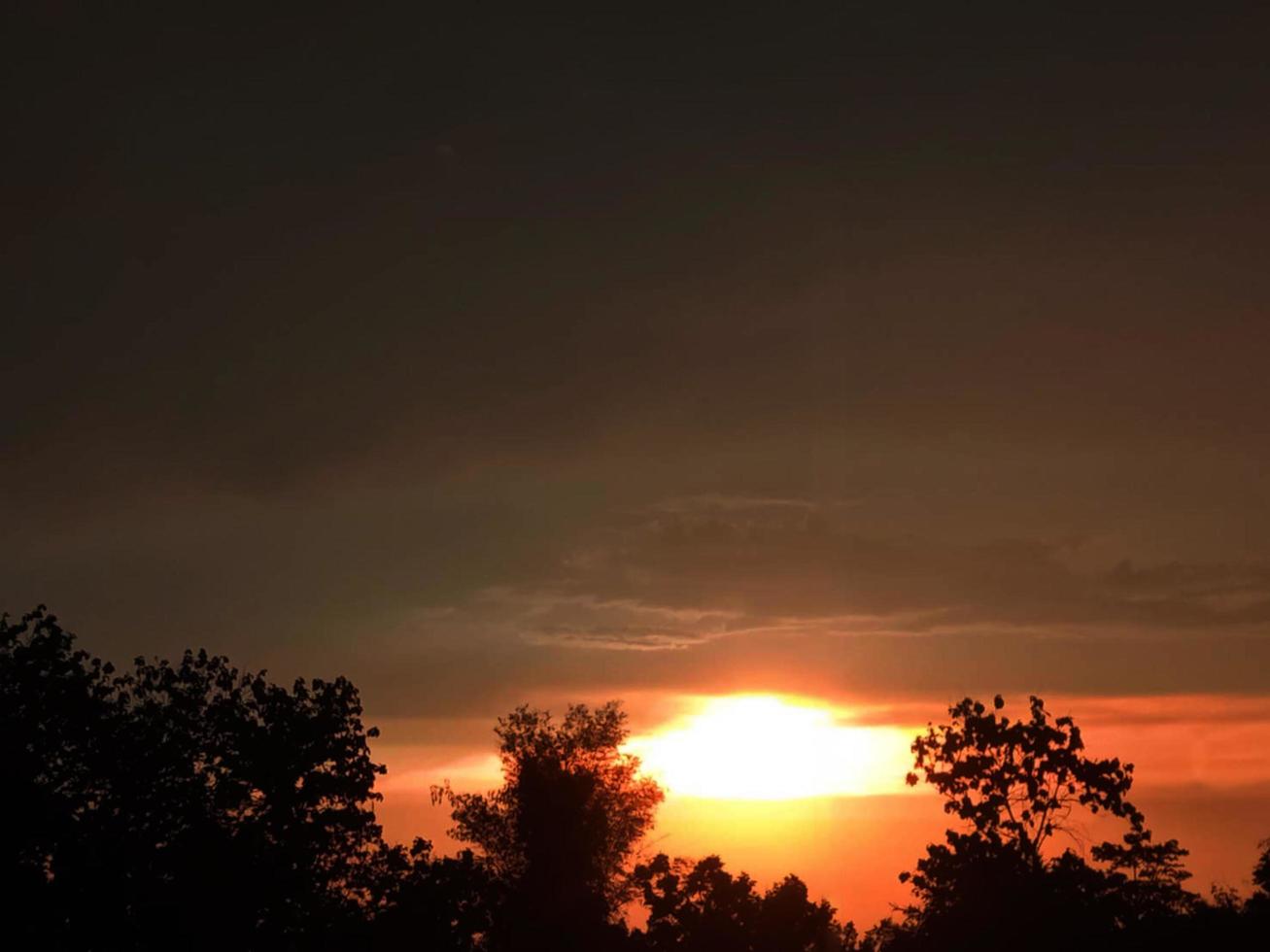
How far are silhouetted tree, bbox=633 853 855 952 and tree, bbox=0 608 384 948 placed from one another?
1621 centimetres

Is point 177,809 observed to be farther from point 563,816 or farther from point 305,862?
point 563,816

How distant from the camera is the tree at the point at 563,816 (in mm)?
109125

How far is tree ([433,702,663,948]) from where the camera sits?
358 ft

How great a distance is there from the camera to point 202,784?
77.7 m

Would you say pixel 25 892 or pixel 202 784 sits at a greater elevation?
pixel 202 784

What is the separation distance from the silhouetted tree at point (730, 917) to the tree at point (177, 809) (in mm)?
16215

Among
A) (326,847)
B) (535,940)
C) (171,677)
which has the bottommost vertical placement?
(535,940)

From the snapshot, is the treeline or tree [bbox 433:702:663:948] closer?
the treeline

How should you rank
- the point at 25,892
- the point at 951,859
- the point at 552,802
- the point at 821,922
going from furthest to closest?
the point at 552,802
the point at 951,859
the point at 821,922
the point at 25,892

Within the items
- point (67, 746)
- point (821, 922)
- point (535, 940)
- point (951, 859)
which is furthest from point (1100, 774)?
point (67, 746)

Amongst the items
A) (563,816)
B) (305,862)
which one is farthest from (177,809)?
(563,816)

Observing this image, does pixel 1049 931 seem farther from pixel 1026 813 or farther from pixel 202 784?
pixel 202 784

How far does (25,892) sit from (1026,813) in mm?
55984

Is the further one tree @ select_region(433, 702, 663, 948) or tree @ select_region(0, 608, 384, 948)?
tree @ select_region(433, 702, 663, 948)
